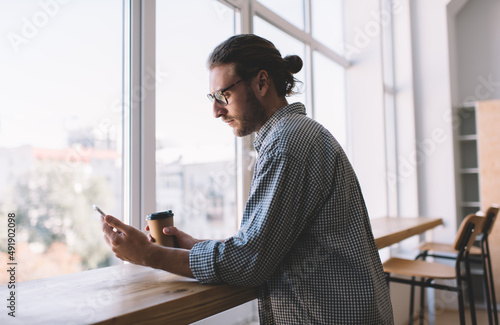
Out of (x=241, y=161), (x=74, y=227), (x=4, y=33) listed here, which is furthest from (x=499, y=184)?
(x=4, y=33)

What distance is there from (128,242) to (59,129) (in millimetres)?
621

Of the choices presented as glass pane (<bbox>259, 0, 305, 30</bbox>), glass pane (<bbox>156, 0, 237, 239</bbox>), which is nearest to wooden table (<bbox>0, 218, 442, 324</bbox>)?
glass pane (<bbox>156, 0, 237, 239</bbox>)

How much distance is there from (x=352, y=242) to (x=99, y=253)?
→ 3.13 feet

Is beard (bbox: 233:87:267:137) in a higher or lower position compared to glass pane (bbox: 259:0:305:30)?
lower

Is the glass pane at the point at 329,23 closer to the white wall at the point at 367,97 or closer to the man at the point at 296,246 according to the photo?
the white wall at the point at 367,97

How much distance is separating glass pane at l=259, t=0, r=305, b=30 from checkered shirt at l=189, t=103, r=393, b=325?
1.94m

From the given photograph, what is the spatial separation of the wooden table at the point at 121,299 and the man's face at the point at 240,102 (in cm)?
42

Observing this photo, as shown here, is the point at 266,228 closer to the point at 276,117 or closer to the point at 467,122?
the point at 276,117

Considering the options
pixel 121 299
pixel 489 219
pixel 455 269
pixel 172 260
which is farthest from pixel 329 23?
pixel 121 299

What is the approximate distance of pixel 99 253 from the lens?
Result: 143 centimetres

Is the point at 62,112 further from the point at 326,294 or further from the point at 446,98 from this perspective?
the point at 446,98

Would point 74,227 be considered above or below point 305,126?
below

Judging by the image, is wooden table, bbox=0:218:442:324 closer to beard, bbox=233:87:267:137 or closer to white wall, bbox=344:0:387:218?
beard, bbox=233:87:267:137

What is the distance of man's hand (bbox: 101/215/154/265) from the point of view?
868mm
